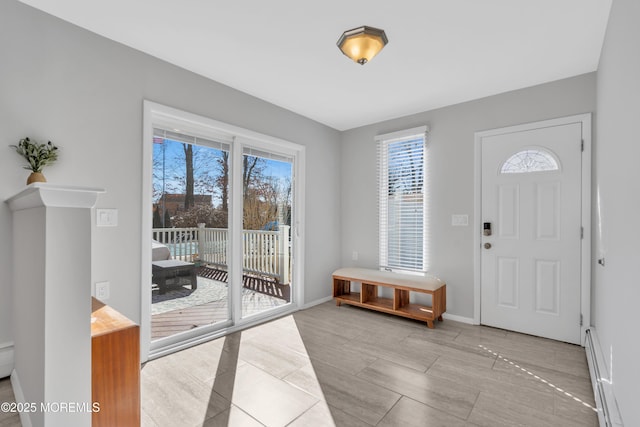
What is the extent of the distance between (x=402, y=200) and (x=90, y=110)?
3.46 metres

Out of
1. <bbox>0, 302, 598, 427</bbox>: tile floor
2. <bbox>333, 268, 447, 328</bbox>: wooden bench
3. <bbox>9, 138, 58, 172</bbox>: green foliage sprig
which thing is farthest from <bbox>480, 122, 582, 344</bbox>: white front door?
<bbox>9, 138, 58, 172</bbox>: green foliage sprig

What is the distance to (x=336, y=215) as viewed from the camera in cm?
466

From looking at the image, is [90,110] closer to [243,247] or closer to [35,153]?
[35,153]

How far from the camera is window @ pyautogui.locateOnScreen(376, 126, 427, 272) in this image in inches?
155

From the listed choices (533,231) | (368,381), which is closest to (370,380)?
(368,381)

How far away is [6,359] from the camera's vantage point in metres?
1.96

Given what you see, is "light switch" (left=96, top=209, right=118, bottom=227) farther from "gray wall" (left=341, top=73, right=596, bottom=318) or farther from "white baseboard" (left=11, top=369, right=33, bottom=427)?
"gray wall" (left=341, top=73, right=596, bottom=318)

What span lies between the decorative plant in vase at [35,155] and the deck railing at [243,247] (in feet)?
2.93

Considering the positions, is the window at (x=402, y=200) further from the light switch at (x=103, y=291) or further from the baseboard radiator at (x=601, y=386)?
the light switch at (x=103, y=291)

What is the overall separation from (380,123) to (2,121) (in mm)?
3838

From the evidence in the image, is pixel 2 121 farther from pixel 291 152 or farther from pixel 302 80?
pixel 291 152

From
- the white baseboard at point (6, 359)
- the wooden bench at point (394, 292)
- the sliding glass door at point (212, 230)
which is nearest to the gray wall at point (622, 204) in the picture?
the wooden bench at point (394, 292)

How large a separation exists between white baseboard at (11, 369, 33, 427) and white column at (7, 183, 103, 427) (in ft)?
1.05

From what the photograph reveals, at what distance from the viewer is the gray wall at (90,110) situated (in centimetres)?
195
